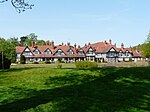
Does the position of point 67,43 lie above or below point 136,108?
above

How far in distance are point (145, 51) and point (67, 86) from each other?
241 ft

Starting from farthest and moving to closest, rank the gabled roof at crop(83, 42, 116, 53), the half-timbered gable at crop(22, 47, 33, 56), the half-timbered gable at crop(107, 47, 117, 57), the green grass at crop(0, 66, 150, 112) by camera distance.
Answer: the gabled roof at crop(83, 42, 116, 53) < the half-timbered gable at crop(107, 47, 117, 57) < the half-timbered gable at crop(22, 47, 33, 56) < the green grass at crop(0, 66, 150, 112)

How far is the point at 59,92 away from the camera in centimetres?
1490

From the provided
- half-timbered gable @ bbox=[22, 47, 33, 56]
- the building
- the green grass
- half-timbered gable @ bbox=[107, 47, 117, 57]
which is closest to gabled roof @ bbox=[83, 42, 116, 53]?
the building

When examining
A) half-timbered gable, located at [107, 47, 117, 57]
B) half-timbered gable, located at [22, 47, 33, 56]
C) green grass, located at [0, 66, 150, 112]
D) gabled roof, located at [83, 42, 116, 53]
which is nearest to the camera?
green grass, located at [0, 66, 150, 112]

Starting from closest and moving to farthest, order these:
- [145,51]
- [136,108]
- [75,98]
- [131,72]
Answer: [136,108] < [75,98] < [131,72] < [145,51]

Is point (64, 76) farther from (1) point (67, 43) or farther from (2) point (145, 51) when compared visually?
(1) point (67, 43)

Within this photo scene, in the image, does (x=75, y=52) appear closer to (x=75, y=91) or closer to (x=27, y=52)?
(x=27, y=52)

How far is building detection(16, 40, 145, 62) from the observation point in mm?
113625

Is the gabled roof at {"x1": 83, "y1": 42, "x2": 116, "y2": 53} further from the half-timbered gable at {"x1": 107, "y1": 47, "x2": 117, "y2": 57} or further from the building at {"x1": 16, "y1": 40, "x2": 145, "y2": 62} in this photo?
the half-timbered gable at {"x1": 107, "y1": 47, "x2": 117, "y2": 57}

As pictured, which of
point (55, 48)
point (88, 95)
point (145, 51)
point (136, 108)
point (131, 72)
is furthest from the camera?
point (55, 48)

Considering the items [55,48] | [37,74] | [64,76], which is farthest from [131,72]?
[55,48]

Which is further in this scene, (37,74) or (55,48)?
(55,48)

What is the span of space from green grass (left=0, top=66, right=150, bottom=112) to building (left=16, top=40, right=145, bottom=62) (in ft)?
300
